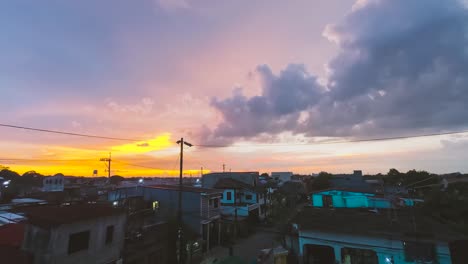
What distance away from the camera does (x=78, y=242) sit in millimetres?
16172

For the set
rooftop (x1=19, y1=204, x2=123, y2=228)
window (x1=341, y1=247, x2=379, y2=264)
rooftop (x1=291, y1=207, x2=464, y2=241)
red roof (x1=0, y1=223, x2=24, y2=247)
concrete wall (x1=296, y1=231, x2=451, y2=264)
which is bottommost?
window (x1=341, y1=247, x2=379, y2=264)

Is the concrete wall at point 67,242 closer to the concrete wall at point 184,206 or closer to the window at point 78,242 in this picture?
the window at point 78,242

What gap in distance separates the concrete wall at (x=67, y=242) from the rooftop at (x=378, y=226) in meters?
16.2

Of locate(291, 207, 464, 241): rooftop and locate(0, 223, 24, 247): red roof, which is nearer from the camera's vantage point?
locate(0, 223, 24, 247): red roof

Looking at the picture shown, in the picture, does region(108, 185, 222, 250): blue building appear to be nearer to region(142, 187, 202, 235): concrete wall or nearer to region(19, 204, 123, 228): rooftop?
region(142, 187, 202, 235): concrete wall

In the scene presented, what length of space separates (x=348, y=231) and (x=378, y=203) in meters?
16.6

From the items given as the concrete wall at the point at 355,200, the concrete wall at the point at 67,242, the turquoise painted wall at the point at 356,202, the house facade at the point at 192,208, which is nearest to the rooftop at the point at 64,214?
the concrete wall at the point at 67,242

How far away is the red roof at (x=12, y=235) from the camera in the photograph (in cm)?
1703

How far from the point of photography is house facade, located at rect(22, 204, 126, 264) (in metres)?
15.0

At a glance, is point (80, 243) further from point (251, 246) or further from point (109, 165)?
point (109, 165)

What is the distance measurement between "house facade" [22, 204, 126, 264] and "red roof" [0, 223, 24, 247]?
2.00 metres

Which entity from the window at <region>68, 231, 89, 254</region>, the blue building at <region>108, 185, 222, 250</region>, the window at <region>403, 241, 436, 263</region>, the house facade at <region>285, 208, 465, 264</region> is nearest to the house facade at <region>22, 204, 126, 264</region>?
the window at <region>68, 231, 89, 254</region>

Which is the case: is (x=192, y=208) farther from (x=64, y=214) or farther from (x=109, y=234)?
(x=64, y=214)

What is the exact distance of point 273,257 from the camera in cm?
1891
